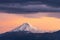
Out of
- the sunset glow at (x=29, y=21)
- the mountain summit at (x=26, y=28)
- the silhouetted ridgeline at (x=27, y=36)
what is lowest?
the silhouetted ridgeline at (x=27, y=36)

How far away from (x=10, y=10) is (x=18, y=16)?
0.07 meters

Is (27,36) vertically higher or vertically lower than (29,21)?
lower

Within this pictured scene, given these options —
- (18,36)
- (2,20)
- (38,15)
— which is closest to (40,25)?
(38,15)

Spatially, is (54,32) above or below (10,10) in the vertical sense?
below

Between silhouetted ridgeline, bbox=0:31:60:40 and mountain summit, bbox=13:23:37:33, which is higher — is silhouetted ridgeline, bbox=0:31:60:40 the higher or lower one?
the lower one

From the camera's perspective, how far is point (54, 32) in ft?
4.21

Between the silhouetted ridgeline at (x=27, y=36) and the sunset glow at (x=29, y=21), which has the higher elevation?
the sunset glow at (x=29, y=21)

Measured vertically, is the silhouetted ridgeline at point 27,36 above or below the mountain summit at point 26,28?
below

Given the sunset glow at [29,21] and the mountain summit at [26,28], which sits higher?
the sunset glow at [29,21]

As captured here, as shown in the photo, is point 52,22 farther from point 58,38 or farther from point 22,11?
point 22,11

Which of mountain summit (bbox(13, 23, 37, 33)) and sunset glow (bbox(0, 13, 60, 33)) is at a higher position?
sunset glow (bbox(0, 13, 60, 33))

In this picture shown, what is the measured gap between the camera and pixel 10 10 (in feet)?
4.17

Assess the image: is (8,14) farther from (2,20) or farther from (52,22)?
(52,22)

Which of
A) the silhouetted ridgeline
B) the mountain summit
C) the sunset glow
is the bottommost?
the silhouetted ridgeline
